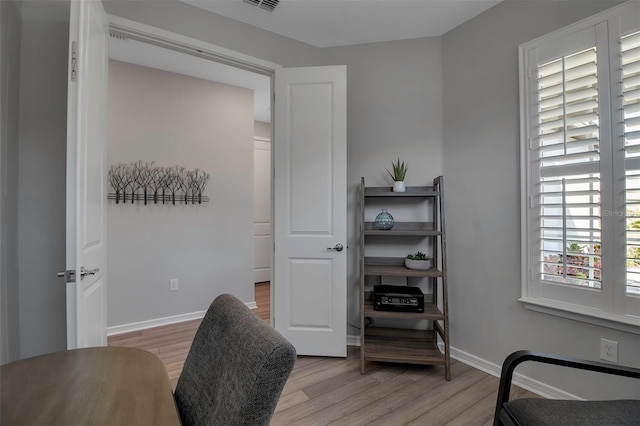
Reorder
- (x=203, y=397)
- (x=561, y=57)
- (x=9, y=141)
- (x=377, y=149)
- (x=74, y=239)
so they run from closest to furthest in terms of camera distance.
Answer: (x=203, y=397) → (x=74, y=239) → (x=9, y=141) → (x=561, y=57) → (x=377, y=149)

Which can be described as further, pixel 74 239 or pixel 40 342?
pixel 40 342

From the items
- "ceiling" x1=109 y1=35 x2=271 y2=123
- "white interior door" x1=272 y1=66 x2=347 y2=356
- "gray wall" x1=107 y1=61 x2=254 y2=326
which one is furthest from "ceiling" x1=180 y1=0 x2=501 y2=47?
"gray wall" x1=107 y1=61 x2=254 y2=326

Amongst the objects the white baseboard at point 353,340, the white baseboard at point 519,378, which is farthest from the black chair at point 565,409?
the white baseboard at point 353,340

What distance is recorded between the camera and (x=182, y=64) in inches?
116

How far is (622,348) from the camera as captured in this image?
1.56 metres

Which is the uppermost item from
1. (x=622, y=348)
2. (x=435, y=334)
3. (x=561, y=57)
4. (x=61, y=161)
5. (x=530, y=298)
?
(x=561, y=57)

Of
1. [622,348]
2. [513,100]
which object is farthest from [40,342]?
[513,100]

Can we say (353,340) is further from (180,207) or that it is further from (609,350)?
(180,207)

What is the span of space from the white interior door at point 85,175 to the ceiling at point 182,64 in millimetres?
1085

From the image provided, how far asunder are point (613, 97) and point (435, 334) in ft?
6.15

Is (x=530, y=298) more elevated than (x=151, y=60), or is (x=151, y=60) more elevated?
(x=151, y=60)

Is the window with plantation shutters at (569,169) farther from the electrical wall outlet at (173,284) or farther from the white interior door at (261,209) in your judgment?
the white interior door at (261,209)

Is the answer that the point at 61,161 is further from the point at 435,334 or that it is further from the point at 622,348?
the point at 622,348

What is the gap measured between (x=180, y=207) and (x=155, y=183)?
13.4 inches
